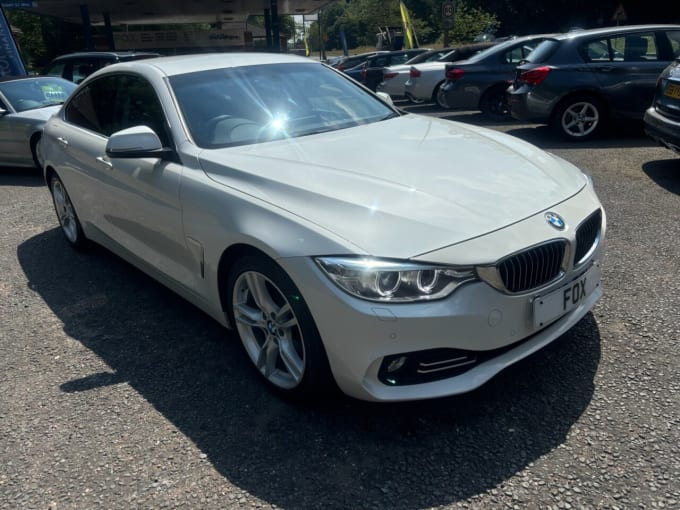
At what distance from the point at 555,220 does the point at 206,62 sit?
2.52 m

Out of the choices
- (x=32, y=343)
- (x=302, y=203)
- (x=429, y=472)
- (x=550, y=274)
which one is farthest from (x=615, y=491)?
(x=32, y=343)

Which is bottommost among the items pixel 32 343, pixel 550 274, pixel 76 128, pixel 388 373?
pixel 32 343

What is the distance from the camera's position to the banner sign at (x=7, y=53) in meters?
14.6

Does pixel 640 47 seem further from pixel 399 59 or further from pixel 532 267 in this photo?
pixel 399 59

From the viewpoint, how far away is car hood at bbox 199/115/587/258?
2.38 m

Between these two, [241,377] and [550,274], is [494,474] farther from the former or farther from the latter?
[241,377]

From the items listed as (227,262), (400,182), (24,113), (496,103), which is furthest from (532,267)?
(496,103)

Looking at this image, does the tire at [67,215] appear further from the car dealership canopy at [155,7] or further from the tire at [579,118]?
the car dealership canopy at [155,7]

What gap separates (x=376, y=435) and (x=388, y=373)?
0.39 m

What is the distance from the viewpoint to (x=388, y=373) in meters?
2.37

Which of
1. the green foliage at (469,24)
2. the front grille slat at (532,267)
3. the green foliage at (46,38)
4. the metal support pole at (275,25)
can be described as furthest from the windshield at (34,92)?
the green foliage at (46,38)

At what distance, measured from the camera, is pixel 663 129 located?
5984 millimetres

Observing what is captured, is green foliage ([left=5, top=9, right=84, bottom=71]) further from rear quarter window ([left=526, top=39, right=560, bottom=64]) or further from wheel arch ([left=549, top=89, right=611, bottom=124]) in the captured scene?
wheel arch ([left=549, top=89, right=611, bottom=124])

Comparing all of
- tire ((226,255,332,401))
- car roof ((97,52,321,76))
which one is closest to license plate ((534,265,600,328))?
tire ((226,255,332,401))
